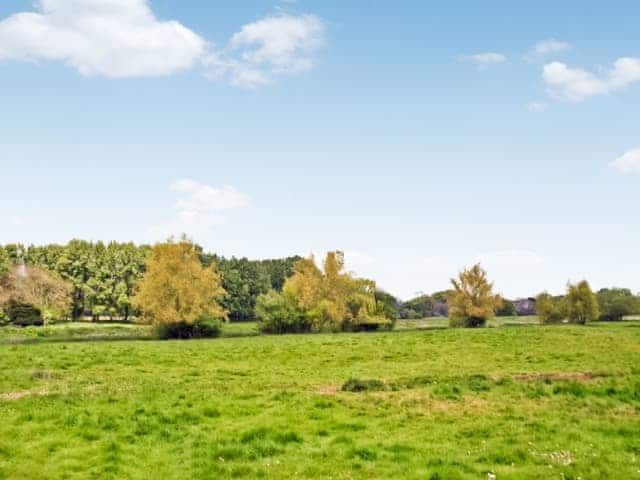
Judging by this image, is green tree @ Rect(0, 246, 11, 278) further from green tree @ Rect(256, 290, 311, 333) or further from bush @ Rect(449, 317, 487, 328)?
bush @ Rect(449, 317, 487, 328)

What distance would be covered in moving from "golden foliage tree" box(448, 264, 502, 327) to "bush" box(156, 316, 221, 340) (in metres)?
35.9

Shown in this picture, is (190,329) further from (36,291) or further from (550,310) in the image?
(550,310)

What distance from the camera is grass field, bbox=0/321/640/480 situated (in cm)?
1484

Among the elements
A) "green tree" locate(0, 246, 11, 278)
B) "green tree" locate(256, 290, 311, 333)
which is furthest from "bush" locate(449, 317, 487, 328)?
"green tree" locate(0, 246, 11, 278)

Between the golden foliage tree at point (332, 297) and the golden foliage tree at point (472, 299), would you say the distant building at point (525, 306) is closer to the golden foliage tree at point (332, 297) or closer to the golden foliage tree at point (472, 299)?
the golden foliage tree at point (472, 299)

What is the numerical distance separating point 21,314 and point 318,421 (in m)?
97.1

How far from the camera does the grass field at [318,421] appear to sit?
14.8 meters

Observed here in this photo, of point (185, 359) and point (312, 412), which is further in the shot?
point (185, 359)

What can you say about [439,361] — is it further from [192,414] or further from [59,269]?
[59,269]

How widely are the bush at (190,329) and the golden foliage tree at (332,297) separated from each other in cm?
1344

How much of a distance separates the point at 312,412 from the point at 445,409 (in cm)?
485

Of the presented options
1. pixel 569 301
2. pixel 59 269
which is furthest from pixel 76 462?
pixel 59 269

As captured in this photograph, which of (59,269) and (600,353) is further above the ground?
(59,269)

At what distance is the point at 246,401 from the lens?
22.6 metres
